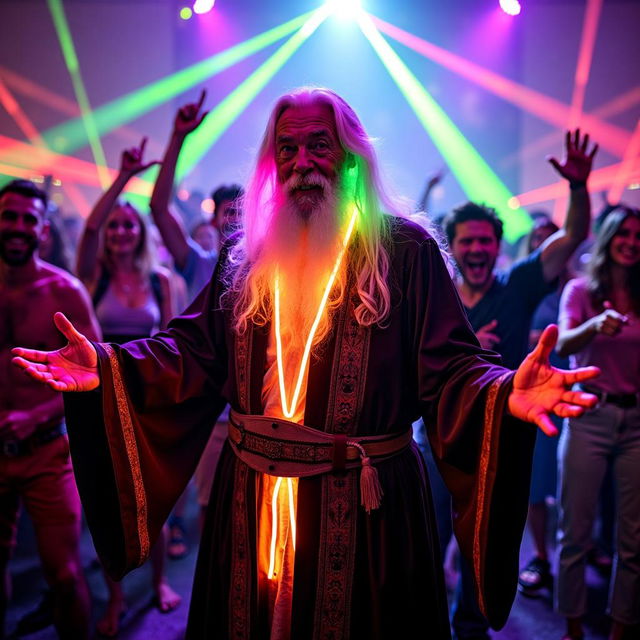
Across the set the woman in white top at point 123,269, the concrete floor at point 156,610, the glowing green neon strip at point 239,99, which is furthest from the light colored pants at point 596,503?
the glowing green neon strip at point 239,99

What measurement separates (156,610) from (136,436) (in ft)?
6.50

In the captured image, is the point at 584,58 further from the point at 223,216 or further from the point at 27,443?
the point at 27,443

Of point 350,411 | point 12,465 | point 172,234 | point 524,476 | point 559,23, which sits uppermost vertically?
point 559,23

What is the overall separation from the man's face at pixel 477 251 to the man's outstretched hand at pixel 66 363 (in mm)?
2125

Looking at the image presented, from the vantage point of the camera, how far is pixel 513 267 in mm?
3088

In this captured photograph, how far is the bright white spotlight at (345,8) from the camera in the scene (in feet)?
23.9

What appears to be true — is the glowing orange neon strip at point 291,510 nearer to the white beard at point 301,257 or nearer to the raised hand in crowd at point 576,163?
the white beard at point 301,257

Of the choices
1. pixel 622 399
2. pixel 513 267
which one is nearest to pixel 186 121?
pixel 513 267

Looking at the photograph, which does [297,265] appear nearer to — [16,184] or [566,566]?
[16,184]

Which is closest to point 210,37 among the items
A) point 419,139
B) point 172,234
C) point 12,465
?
point 419,139

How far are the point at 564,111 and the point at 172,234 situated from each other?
783cm

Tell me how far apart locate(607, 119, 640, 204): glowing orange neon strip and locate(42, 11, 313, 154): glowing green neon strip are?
589 centimetres

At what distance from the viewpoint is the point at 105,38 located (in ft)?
26.1

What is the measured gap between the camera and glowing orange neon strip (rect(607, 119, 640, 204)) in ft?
26.6
